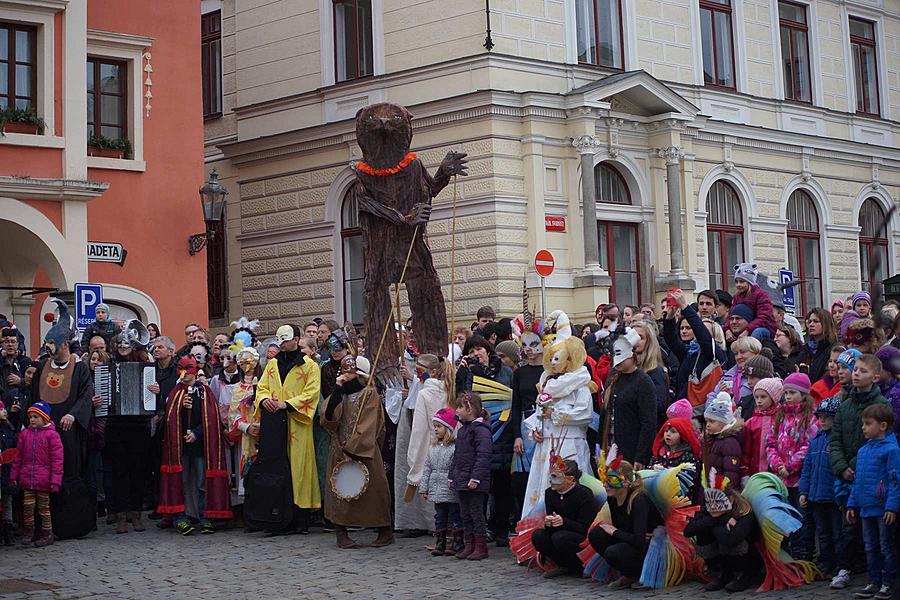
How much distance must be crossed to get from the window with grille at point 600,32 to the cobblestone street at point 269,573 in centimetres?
1453

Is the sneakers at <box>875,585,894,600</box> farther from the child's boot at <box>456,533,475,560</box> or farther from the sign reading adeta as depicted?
the sign reading adeta

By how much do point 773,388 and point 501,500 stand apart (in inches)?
116

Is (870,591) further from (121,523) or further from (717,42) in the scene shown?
(717,42)

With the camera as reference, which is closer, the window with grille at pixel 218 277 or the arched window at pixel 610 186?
the arched window at pixel 610 186

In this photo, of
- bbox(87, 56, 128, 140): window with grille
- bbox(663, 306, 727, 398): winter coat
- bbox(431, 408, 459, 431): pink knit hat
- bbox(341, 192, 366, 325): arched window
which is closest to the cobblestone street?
bbox(431, 408, 459, 431): pink knit hat

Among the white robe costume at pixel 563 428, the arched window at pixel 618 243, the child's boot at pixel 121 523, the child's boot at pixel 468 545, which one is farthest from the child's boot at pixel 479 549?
the arched window at pixel 618 243

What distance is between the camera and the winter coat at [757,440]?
10.2 metres

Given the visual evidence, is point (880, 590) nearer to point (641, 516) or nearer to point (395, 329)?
point (641, 516)

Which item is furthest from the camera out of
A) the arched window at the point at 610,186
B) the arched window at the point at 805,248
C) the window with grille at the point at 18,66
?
the arched window at the point at 805,248

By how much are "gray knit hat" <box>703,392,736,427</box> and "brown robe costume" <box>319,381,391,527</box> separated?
3588mm

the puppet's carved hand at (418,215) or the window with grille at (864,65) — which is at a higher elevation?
the window with grille at (864,65)

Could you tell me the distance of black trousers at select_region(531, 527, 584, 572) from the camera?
1030 cm

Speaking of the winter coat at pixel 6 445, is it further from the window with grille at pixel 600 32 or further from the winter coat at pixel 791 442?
the window with grille at pixel 600 32

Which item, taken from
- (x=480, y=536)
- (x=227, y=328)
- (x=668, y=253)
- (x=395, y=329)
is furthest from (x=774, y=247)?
(x=480, y=536)
